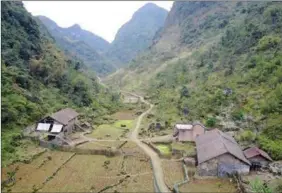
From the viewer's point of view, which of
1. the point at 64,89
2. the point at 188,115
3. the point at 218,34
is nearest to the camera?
the point at 188,115

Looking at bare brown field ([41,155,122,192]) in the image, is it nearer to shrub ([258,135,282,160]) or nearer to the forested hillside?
the forested hillside

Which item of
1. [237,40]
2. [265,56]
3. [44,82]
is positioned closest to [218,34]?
[237,40]

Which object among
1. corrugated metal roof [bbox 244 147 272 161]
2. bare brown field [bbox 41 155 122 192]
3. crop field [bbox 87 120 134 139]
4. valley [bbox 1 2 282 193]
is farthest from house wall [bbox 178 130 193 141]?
corrugated metal roof [bbox 244 147 272 161]

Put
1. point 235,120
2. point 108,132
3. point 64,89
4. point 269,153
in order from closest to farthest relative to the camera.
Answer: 1. point 269,153
2. point 235,120
3. point 108,132
4. point 64,89

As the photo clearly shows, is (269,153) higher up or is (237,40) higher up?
(237,40)

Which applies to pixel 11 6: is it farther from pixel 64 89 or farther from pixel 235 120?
pixel 235 120

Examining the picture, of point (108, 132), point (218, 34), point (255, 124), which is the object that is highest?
point (218, 34)

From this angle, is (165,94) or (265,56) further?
(165,94)
